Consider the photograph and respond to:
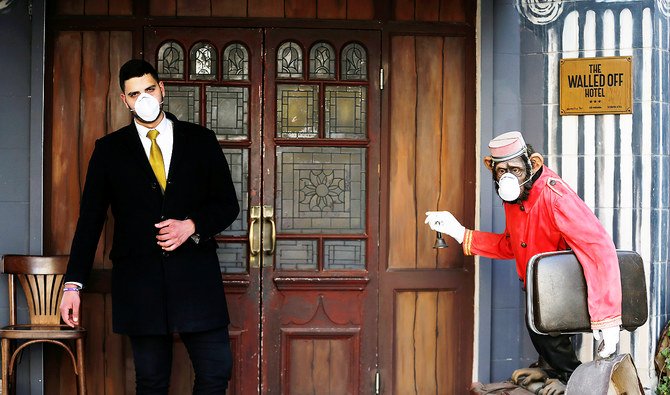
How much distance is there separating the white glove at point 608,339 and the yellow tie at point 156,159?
2216mm

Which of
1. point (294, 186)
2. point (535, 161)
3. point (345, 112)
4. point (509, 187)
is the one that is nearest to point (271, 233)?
point (294, 186)

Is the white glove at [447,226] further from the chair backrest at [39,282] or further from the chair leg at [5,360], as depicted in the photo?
the chair leg at [5,360]

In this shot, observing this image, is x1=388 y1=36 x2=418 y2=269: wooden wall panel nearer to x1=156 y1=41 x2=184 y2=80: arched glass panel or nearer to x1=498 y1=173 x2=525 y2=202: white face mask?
x1=498 y1=173 x2=525 y2=202: white face mask

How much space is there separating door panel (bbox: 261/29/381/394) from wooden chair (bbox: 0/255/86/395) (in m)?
1.09

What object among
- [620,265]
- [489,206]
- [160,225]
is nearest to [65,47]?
[160,225]

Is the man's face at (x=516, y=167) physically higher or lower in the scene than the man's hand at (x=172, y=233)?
higher

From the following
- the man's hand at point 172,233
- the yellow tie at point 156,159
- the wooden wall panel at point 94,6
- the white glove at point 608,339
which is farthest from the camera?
the wooden wall panel at point 94,6

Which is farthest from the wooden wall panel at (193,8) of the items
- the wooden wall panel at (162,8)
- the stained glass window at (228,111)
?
the stained glass window at (228,111)

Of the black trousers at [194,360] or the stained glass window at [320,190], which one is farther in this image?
the stained glass window at [320,190]

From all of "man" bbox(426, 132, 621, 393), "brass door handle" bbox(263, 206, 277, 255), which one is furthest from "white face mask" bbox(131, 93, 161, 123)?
"man" bbox(426, 132, 621, 393)

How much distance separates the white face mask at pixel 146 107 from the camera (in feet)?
13.6

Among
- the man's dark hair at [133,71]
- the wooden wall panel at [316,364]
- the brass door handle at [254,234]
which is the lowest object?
the wooden wall panel at [316,364]

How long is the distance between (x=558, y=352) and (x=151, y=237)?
215 centimetres

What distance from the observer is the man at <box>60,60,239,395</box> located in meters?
4.12
